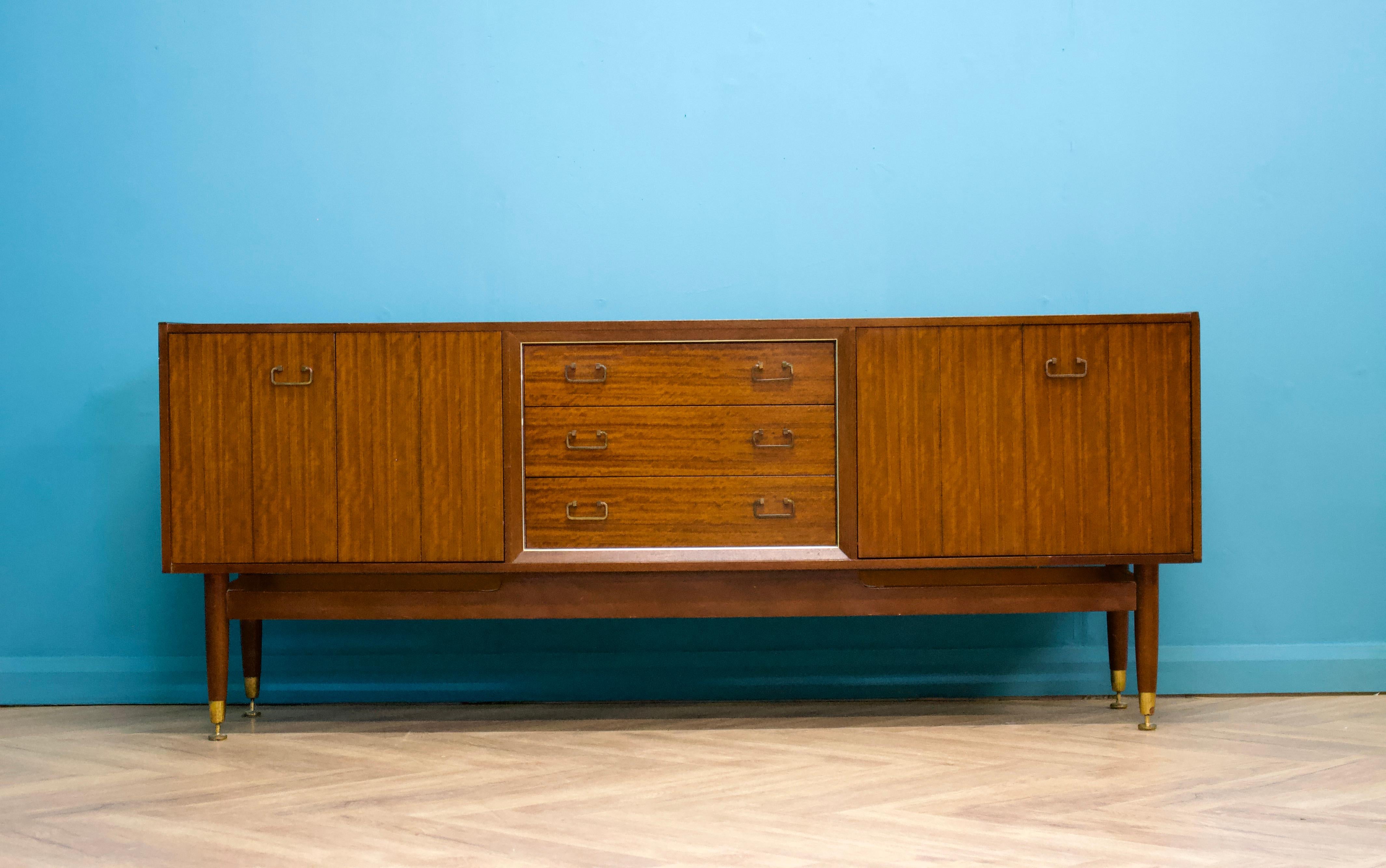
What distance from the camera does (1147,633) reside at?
7.03 ft

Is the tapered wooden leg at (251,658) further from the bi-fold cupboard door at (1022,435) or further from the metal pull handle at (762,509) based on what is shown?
the bi-fold cupboard door at (1022,435)

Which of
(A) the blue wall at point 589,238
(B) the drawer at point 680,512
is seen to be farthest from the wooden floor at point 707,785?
(B) the drawer at point 680,512

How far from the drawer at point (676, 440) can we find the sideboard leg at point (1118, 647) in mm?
758

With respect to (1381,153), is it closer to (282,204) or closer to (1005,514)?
(1005,514)

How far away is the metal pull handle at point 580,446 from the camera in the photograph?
206cm

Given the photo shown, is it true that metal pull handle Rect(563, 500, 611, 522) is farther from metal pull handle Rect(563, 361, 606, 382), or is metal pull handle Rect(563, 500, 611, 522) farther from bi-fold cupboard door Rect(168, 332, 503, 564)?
metal pull handle Rect(563, 361, 606, 382)

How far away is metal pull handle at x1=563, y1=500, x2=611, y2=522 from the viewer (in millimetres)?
2068

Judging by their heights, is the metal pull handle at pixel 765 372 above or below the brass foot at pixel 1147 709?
above

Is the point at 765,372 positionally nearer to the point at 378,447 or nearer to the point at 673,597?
the point at 673,597

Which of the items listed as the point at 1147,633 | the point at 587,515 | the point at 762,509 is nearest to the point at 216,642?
the point at 587,515

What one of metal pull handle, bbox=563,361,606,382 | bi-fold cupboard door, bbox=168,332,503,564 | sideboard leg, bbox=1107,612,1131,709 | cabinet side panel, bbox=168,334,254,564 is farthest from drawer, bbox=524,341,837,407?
sideboard leg, bbox=1107,612,1131,709

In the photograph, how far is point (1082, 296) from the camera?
98.3 inches

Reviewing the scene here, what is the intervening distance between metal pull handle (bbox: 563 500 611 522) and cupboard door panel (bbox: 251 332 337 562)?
0.46 m

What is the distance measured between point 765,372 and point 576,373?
38 centimetres
